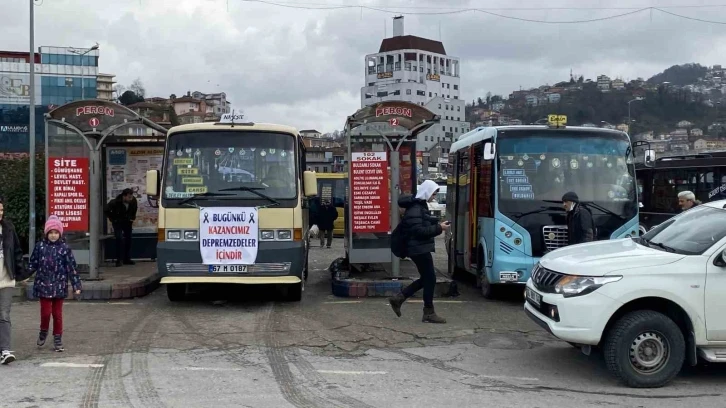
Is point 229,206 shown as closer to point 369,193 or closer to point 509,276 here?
point 369,193

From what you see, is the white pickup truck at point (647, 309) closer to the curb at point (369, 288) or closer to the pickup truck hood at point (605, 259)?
the pickup truck hood at point (605, 259)

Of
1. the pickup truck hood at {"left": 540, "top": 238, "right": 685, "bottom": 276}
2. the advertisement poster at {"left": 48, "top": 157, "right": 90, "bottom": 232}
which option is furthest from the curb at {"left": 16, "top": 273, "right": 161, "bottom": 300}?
the pickup truck hood at {"left": 540, "top": 238, "right": 685, "bottom": 276}

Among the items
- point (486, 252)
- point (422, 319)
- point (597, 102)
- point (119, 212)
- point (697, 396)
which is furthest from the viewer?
point (597, 102)

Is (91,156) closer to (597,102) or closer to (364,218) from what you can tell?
(364,218)

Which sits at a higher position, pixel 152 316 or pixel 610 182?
pixel 610 182

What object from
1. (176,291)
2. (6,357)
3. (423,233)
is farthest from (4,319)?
(423,233)

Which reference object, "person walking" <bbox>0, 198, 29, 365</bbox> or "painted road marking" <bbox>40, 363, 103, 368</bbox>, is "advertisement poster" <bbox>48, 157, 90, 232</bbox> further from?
"painted road marking" <bbox>40, 363, 103, 368</bbox>

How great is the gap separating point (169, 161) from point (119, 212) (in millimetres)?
4048

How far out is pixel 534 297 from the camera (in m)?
7.80

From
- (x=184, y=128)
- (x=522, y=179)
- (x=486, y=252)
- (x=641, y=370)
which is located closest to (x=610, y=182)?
(x=522, y=179)

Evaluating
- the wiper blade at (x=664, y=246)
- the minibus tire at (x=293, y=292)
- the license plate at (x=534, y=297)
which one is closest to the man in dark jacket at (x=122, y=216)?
the minibus tire at (x=293, y=292)

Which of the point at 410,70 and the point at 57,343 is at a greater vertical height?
the point at 410,70

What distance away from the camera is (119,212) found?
1466 centimetres

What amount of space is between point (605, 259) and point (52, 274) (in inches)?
236
